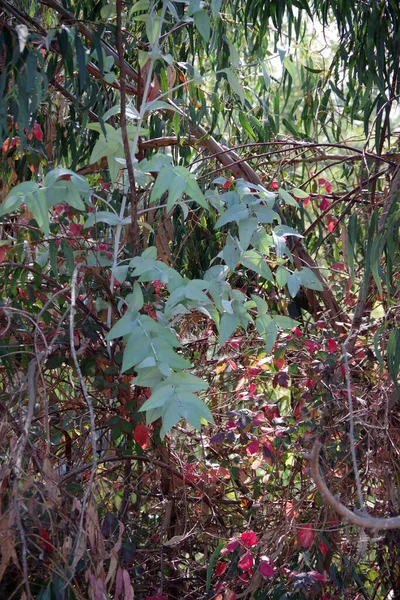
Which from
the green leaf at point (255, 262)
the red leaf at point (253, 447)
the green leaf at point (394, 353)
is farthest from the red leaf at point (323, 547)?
the green leaf at point (255, 262)

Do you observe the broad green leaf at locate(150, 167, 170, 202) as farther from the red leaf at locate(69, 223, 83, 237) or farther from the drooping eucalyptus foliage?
the red leaf at locate(69, 223, 83, 237)

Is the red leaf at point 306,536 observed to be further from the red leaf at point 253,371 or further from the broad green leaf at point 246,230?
the broad green leaf at point 246,230

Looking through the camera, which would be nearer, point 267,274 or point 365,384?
point 267,274

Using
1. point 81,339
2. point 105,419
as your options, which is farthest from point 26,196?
point 105,419

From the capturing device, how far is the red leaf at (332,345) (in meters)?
2.12

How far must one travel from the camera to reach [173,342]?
4.66ft

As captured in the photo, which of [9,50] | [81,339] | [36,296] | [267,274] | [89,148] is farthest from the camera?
[89,148]

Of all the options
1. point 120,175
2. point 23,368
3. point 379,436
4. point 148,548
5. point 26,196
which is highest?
point 120,175

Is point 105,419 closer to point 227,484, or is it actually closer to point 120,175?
point 227,484

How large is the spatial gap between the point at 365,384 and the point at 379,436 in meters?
0.21

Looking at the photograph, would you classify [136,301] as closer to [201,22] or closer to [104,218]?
[104,218]

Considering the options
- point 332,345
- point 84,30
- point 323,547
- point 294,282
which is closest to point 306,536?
point 323,547

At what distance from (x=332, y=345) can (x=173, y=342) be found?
0.82 meters

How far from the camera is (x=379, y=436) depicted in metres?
1.96
